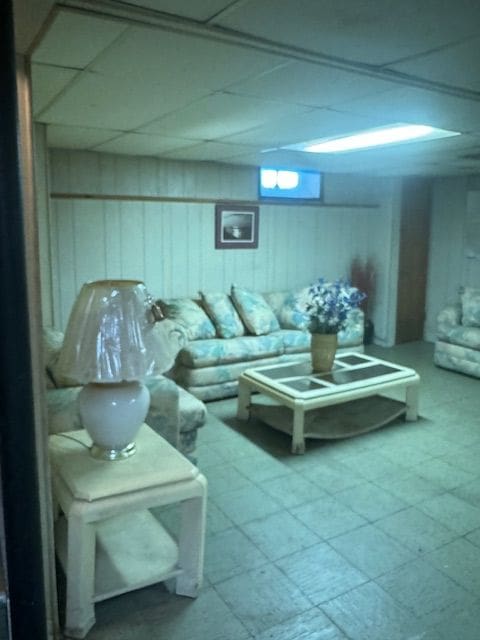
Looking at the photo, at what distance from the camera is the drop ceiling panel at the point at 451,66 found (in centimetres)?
185

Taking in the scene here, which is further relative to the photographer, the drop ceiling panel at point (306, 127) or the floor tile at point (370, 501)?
the drop ceiling panel at point (306, 127)

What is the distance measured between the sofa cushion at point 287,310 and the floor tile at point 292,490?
7.88 ft

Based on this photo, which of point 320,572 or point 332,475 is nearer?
point 320,572

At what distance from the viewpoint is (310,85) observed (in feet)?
7.56

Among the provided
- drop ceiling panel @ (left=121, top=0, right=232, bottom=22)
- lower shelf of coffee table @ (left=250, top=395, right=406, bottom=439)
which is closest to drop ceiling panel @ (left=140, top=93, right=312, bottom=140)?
drop ceiling panel @ (left=121, top=0, right=232, bottom=22)

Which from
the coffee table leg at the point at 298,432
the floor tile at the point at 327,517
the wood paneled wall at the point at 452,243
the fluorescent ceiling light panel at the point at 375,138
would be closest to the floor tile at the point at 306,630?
the floor tile at the point at 327,517

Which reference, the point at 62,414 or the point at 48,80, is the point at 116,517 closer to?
the point at 62,414

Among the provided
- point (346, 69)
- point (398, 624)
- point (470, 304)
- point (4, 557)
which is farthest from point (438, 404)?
point (4, 557)

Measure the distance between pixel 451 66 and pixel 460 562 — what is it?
2.11m

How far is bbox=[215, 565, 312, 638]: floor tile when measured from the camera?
6.56 ft

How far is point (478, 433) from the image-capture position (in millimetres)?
3816

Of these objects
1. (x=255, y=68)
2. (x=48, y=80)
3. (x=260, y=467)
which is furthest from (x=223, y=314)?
(x=255, y=68)

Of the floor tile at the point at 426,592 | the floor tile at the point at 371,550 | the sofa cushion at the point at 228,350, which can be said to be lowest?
the floor tile at the point at 426,592

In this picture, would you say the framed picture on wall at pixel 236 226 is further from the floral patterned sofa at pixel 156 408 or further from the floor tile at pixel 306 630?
the floor tile at pixel 306 630
